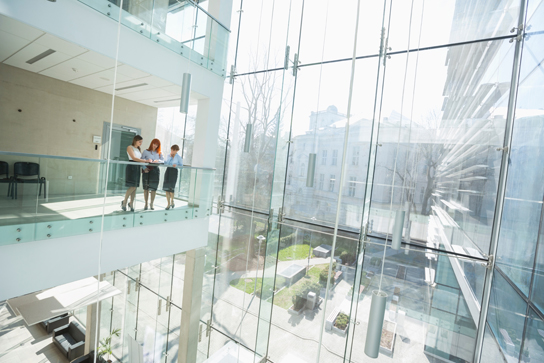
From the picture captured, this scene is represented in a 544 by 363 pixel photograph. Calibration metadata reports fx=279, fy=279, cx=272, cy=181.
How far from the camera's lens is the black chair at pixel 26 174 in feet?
11.0

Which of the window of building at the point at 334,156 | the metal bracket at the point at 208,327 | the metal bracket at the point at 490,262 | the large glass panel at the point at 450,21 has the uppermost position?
the large glass panel at the point at 450,21

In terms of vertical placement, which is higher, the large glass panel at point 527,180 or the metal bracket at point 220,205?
the large glass panel at point 527,180

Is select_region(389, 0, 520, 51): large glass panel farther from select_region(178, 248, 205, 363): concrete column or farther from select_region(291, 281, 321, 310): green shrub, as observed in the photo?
select_region(178, 248, 205, 363): concrete column

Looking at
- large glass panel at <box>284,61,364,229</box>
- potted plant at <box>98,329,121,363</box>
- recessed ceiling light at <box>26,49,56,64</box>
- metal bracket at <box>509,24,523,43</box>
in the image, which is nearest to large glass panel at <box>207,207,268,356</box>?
large glass panel at <box>284,61,364,229</box>

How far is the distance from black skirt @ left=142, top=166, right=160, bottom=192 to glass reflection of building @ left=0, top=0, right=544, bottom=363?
12cm

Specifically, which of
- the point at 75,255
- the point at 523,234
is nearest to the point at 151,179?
the point at 75,255

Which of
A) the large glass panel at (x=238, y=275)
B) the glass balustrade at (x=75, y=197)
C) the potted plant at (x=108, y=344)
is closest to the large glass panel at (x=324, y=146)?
the large glass panel at (x=238, y=275)

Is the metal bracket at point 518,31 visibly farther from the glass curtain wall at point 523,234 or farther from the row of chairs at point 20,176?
the row of chairs at point 20,176

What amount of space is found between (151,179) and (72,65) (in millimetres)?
2738

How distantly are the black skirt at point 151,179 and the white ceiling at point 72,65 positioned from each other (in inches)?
73.8

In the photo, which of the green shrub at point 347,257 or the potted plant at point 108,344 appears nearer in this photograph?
the green shrub at point 347,257

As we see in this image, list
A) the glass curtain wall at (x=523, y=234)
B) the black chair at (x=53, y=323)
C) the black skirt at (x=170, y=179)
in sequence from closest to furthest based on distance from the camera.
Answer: the glass curtain wall at (x=523, y=234) → the black skirt at (x=170, y=179) → the black chair at (x=53, y=323)

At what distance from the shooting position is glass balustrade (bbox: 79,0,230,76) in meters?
4.60

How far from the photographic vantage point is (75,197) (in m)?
4.14
